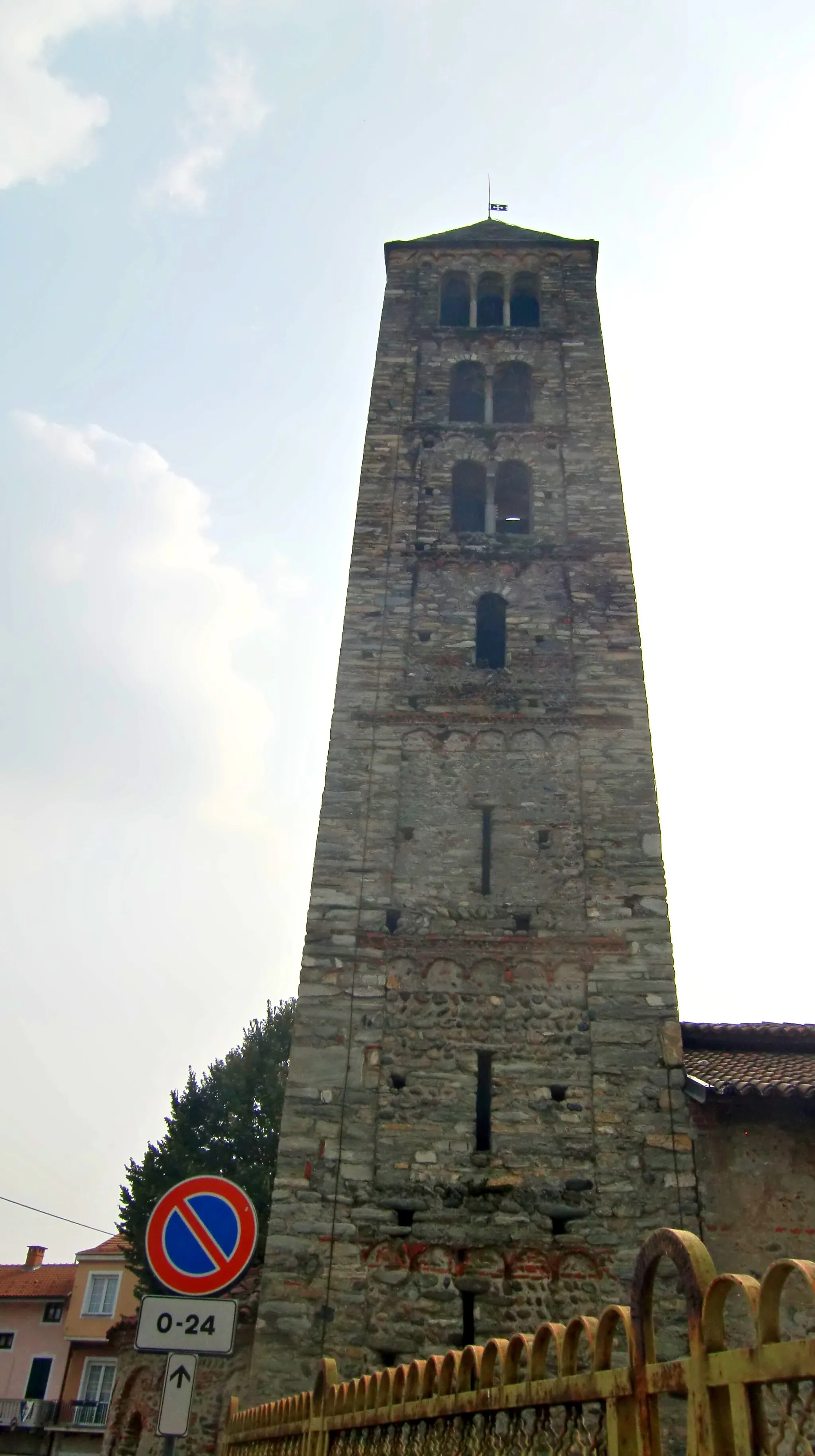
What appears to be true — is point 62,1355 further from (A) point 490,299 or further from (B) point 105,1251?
(A) point 490,299

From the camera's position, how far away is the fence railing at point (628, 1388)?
179 centimetres

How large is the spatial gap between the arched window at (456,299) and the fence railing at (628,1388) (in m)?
16.7

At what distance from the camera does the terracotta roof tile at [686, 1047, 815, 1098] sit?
8812 mm

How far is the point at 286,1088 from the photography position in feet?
31.0

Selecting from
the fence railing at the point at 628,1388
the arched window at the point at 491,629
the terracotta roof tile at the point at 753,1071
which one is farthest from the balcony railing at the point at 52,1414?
the fence railing at the point at 628,1388

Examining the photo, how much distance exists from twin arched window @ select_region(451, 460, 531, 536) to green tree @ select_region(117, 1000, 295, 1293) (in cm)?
1117

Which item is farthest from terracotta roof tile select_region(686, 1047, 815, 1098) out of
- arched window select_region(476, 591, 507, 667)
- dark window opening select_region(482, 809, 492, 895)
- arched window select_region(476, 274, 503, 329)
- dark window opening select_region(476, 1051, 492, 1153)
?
arched window select_region(476, 274, 503, 329)

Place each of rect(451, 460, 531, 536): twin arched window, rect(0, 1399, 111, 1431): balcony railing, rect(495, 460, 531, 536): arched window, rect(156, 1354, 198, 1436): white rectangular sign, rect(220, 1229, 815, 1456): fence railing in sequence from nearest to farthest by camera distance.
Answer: rect(220, 1229, 815, 1456): fence railing
rect(156, 1354, 198, 1436): white rectangular sign
rect(451, 460, 531, 536): twin arched window
rect(495, 460, 531, 536): arched window
rect(0, 1399, 111, 1431): balcony railing

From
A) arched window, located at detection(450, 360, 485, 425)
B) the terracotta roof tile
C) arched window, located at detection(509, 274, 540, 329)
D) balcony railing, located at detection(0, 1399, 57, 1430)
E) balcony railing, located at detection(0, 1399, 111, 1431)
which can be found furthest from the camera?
balcony railing, located at detection(0, 1399, 57, 1430)

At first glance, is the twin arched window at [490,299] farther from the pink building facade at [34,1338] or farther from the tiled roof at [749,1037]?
the pink building facade at [34,1338]

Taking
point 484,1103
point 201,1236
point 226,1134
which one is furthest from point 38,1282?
point 201,1236

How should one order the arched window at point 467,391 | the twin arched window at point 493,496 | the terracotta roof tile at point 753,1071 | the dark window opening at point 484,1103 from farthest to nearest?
the arched window at point 467,391 < the twin arched window at point 493,496 < the dark window opening at point 484,1103 < the terracotta roof tile at point 753,1071

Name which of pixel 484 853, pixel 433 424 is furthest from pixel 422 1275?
pixel 433 424

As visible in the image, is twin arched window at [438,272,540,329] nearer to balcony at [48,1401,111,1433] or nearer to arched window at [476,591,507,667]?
arched window at [476,591,507,667]
